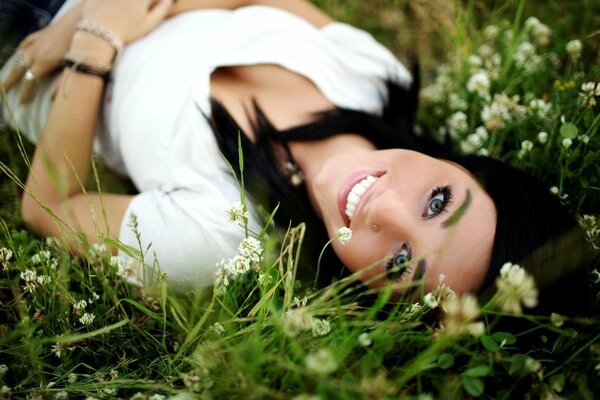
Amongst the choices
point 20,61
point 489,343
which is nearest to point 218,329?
point 489,343

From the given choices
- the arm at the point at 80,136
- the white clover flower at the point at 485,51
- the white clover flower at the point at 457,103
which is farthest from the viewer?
the white clover flower at the point at 485,51

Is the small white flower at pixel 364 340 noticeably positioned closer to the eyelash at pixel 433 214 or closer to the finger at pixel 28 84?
the eyelash at pixel 433 214

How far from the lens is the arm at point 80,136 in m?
2.30

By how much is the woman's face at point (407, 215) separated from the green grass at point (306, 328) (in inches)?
6.2

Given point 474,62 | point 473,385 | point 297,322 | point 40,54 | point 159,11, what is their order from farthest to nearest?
1. point 474,62
2. point 159,11
3. point 40,54
4. point 473,385
5. point 297,322

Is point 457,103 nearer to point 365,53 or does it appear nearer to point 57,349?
point 365,53

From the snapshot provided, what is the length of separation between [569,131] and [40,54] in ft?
9.32

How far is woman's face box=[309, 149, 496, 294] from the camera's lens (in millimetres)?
1887

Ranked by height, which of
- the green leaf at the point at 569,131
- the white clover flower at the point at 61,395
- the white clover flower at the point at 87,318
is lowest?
the white clover flower at the point at 61,395

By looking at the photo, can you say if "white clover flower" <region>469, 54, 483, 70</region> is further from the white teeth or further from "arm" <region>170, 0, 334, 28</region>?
the white teeth

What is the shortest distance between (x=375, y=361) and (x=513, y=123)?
1.81 m

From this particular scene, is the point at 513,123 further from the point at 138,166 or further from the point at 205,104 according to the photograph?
the point at 138,166

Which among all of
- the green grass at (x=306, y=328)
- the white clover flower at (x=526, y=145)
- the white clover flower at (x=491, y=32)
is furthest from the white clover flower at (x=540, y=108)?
the white clover flower at (x=491, y=32)

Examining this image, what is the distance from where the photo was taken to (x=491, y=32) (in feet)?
11.1
